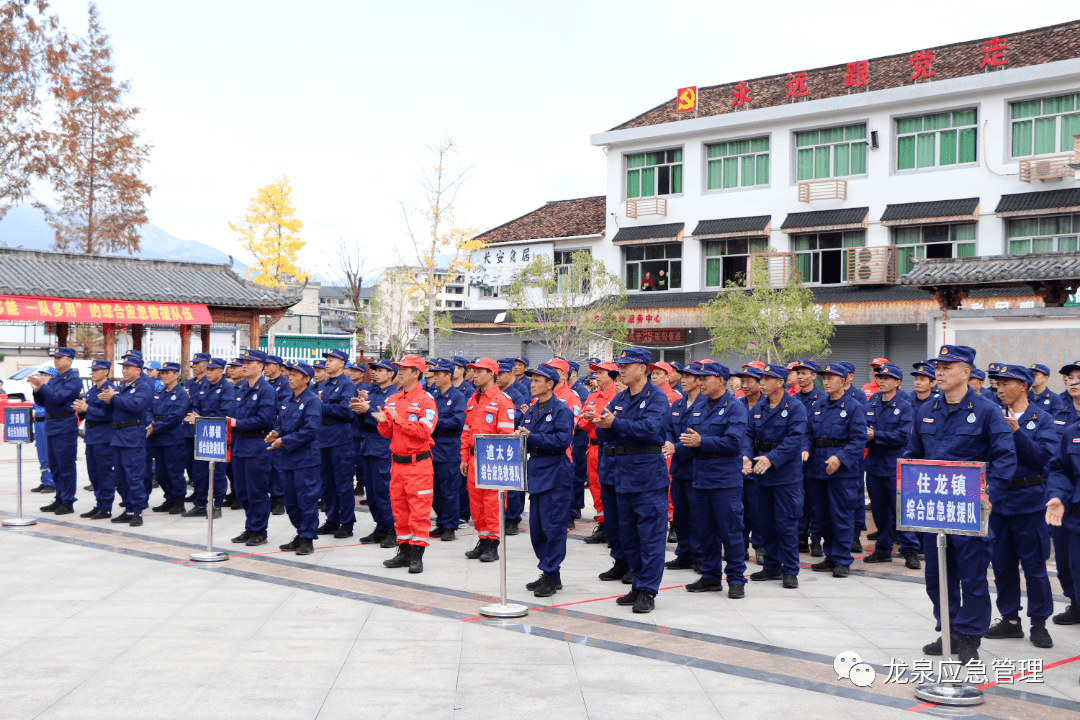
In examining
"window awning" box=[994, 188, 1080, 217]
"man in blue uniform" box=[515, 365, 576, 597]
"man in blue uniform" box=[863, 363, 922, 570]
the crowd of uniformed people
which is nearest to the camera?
the crowd of uniformed people

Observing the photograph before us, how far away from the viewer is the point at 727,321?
29.3m

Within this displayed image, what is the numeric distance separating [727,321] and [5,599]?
80.8 ft

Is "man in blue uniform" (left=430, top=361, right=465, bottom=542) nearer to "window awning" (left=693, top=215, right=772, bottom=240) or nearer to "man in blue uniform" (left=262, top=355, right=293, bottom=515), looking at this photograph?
"man in blue uniform" (left=262, top=355, right=293, bottom=515)

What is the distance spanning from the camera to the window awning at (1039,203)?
993 inches

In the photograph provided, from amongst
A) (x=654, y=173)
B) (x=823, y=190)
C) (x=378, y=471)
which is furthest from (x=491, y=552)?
(x=654, y=173)

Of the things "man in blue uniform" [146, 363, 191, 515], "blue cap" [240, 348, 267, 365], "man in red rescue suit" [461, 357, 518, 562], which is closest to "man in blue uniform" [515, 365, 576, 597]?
"man in red rescue suit" [461, 357, 518, 562]

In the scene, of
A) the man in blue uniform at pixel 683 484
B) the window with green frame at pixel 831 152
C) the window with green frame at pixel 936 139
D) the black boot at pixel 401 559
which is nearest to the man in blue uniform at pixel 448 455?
the black boot at pixel 401 559

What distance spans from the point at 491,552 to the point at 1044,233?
23.4 meters

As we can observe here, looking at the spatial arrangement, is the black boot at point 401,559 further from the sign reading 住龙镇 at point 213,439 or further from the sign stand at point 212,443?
the sign reading 住龙镇 at point 213,439

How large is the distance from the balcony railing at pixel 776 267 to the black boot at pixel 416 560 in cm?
2338

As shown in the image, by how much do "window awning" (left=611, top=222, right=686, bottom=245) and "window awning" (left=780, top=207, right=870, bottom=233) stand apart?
412 cm

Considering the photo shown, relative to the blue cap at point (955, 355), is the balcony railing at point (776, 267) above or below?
above

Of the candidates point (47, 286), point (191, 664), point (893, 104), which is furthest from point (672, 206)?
point (191, 664)

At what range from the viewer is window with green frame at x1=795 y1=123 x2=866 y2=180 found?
97.6 feet
